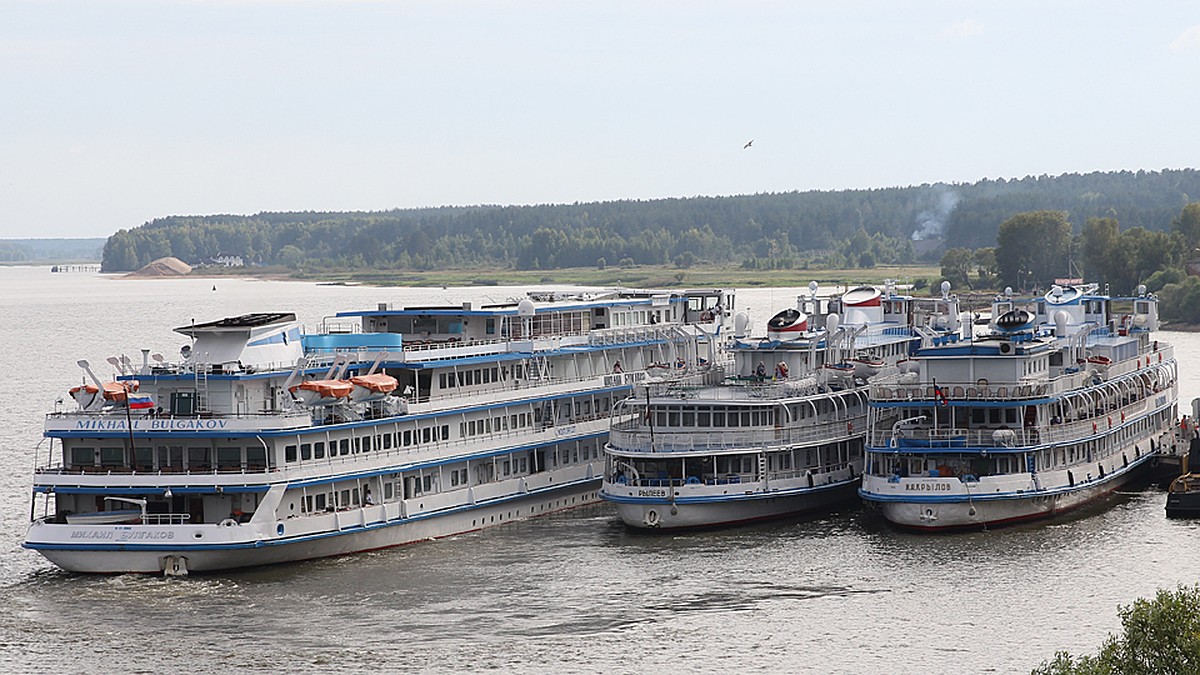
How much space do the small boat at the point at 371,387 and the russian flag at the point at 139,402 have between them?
6.13m

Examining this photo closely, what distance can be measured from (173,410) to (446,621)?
39.5 feet

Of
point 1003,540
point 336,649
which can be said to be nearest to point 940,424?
point 1003,540

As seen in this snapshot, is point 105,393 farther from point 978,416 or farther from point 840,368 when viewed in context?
point 978,416

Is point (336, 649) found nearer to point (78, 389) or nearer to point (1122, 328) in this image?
point (78, 389)

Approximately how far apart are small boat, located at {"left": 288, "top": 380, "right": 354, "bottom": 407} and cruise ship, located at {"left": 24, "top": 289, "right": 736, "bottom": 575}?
61 millimetres

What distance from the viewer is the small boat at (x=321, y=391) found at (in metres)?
52.8

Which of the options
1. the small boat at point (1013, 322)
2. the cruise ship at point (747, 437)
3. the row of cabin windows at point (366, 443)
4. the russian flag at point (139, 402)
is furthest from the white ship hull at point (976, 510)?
the russian flag at point (139, 402)

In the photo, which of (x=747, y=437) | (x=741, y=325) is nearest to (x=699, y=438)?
(x=747, y=437)

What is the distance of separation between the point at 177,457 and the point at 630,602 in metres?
14.4

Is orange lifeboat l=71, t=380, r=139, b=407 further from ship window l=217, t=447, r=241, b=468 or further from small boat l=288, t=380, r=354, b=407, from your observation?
small boat l=288, t=380, r=354, b=407

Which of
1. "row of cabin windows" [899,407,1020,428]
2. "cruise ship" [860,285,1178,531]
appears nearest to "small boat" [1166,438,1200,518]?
"cruise ship" [860,285,1178,531]

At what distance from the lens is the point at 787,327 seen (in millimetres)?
64625

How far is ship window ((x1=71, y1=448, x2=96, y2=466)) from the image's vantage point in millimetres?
51750

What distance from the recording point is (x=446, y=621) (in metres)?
45.4
